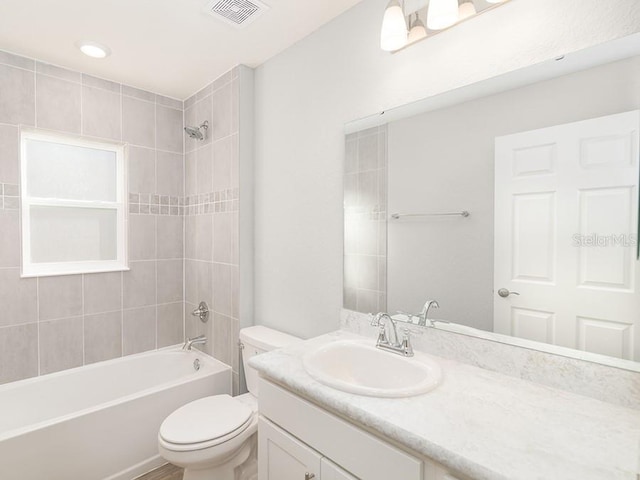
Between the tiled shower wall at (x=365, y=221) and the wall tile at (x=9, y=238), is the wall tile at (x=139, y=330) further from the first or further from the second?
the tiled shower wall at (x=365, y=221)

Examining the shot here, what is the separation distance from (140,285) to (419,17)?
2.56m

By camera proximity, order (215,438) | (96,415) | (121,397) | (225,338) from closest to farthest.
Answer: (215,438) < (96,415) < (121,397) < (225,338)

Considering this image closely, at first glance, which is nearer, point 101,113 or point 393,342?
point 393,342

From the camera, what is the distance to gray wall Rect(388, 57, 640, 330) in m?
1.01

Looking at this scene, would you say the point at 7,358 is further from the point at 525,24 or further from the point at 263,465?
the point at 525,24

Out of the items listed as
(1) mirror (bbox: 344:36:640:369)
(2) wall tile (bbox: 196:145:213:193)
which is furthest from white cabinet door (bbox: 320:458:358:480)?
(2) wall tile (bbox: 196:145:213:193)

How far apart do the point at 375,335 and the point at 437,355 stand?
0.32 m

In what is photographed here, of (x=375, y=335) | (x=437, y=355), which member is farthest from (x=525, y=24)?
(x=375, y=335)

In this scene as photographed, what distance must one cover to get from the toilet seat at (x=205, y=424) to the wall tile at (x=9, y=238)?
57.9 inches

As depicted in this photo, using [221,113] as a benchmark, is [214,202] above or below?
below

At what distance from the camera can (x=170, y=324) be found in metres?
2.79

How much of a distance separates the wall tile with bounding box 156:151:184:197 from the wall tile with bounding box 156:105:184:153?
6 centimetres

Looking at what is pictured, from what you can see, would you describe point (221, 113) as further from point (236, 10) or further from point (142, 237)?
point (142, 237)

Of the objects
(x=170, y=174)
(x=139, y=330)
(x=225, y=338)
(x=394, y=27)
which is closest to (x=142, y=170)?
(x=170, y=174)
